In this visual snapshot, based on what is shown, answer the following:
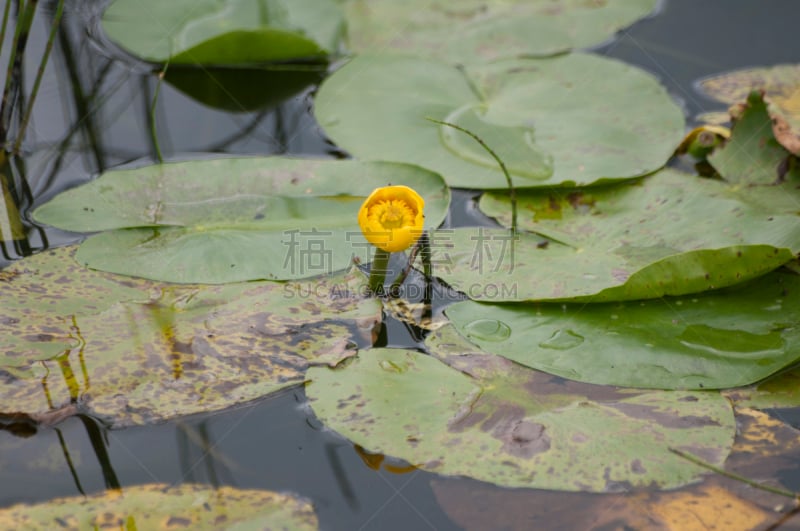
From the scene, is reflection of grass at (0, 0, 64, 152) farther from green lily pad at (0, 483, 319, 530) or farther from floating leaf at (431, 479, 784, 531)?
floating leaf at (431, 479, 784, 531)

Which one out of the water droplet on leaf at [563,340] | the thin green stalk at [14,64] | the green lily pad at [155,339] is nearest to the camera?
the green lily pad at [155,339]

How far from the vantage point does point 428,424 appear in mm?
1510

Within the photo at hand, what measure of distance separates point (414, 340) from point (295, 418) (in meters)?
0.33

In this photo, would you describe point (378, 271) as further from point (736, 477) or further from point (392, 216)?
point (736, 477)

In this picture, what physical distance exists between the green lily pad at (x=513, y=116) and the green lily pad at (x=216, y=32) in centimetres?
24

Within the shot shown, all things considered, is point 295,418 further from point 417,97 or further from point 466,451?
point 417,97

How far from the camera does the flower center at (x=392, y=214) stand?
5.37ft

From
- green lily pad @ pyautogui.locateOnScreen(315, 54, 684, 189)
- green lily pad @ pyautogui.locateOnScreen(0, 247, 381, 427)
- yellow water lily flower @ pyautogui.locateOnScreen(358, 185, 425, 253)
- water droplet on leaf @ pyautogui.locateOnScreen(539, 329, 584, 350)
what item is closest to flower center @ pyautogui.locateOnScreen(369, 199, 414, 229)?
yellow water lily flower @ pyautogui.locateOnScreen(358, 185, 425, 253)

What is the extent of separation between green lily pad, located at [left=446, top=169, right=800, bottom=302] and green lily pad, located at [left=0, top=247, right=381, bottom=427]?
1.05 ft

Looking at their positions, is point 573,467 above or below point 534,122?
below

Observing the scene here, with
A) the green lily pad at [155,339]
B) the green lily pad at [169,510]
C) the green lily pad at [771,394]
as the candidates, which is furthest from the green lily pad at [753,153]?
the green lily pad at [169,510]

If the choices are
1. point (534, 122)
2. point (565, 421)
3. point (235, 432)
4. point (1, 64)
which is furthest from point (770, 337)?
point (1, 64)

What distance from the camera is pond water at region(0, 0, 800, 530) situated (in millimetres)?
1424

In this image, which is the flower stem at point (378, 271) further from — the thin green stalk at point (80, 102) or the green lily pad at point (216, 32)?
the green lily pad at point (216, 32)
